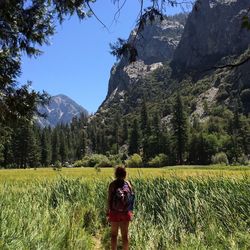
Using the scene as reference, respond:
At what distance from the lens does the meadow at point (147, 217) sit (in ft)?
27.8

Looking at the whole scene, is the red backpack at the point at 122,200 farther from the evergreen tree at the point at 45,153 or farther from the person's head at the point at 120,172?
the evergreen tree at the point at 45,153

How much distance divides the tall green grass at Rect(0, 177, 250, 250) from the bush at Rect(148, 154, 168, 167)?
78.7 m

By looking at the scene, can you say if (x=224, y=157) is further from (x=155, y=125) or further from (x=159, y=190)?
(x=159, y=190)

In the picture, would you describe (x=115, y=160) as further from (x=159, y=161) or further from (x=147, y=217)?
(x=147, y=217)

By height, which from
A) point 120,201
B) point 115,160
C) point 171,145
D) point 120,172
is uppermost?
point 171,145

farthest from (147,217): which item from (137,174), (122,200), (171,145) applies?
(171,145)

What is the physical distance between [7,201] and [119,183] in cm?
448

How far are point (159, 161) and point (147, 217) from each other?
83.6m

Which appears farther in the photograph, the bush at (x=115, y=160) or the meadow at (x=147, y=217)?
the bush at (x=115, y=160)

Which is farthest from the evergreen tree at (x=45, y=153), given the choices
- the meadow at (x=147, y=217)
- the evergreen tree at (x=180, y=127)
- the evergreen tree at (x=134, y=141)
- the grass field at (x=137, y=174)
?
the meadow at (x=147, y=217)

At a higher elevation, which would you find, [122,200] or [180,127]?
[180,127]

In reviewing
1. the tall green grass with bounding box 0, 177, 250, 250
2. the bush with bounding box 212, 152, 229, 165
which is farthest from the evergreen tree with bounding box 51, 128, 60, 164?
the tall green grass with bounding box 0, 177, 250, 250

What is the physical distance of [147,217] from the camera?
42.0 feet

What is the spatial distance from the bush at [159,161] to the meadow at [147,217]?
78.7m
